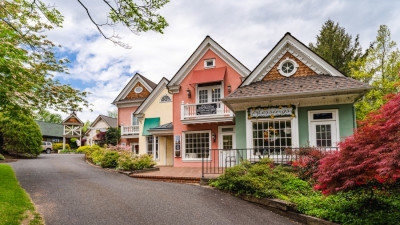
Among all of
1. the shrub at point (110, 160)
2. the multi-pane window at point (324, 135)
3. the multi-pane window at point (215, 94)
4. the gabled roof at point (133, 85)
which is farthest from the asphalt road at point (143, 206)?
the gabled roof at point (133, 85)

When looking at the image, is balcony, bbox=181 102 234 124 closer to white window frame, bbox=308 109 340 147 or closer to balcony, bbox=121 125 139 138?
white window frame, bbox=308 109 340 147

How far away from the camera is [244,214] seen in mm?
6047

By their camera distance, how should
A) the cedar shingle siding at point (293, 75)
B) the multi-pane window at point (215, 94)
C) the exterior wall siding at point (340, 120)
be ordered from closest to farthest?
the exterior wall siding at point (340, 120) → the cedar shingle siding at point (293, 75) → the multi-pane window at point (215, 94)

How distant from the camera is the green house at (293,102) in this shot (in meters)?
10.4

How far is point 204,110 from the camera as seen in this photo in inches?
603

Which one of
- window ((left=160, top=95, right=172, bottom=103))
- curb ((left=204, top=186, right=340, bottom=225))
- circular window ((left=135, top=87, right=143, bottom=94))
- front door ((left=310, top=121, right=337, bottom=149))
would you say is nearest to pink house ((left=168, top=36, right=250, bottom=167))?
window ((left=160, top=95, right=172, bottom=103))

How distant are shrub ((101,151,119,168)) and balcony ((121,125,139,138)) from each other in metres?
6.03

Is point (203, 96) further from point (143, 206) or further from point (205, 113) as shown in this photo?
point (143, 206)

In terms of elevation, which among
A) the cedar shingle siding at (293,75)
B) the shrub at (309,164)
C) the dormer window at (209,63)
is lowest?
the shrub at (309,164)

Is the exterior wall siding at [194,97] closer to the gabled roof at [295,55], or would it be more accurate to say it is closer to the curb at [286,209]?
the gabled roof at [295,55]

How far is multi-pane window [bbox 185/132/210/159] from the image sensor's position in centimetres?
1599

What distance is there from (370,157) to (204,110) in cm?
1101

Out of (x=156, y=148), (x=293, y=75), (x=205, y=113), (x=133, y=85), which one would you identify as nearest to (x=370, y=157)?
(x=293, y=75)

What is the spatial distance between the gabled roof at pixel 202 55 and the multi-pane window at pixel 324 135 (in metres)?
6.08
